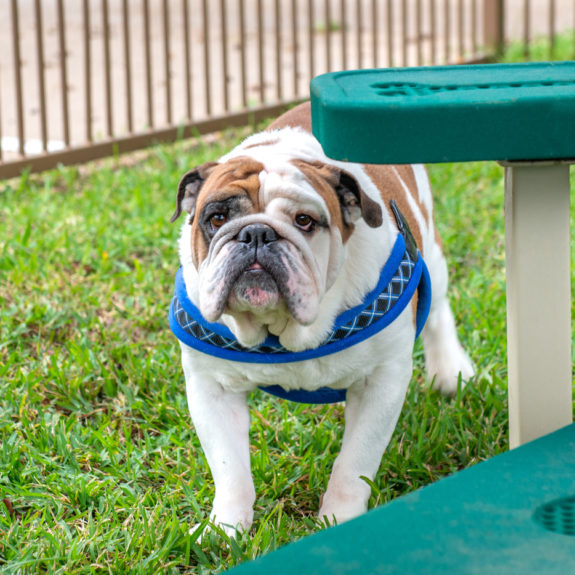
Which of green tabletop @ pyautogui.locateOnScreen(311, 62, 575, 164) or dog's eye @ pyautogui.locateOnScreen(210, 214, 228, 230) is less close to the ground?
green tabletop @ pyautogui.locateOnScreen(311, 62, 575, 164)

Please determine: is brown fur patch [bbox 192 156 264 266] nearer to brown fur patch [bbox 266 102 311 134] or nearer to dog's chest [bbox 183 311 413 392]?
dog's chest [bbox 183 311 413 392]

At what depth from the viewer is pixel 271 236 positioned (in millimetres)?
2613

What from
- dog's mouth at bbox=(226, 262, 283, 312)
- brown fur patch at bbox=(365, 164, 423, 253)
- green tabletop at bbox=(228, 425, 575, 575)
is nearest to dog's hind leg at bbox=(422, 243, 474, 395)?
brown fur patch at bbox=(365, 164, 423, 253)

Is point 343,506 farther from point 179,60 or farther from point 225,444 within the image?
point 179,60

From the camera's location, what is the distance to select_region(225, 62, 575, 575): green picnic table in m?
1.96

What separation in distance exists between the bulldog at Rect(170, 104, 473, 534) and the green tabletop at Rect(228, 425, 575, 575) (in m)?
0.64

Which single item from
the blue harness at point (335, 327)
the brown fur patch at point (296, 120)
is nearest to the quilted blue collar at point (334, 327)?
the blue harness at point (335, 327)

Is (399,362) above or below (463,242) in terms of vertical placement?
above

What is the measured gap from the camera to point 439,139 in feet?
7.17

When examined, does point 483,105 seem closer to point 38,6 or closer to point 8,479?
point 8,479

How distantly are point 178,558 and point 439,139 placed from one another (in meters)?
1.37

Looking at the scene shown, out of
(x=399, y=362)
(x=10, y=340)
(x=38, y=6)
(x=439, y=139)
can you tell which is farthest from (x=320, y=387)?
(x=38, y=6)

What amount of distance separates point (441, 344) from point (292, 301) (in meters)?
1.36

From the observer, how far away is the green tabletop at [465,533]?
6.25 ft
